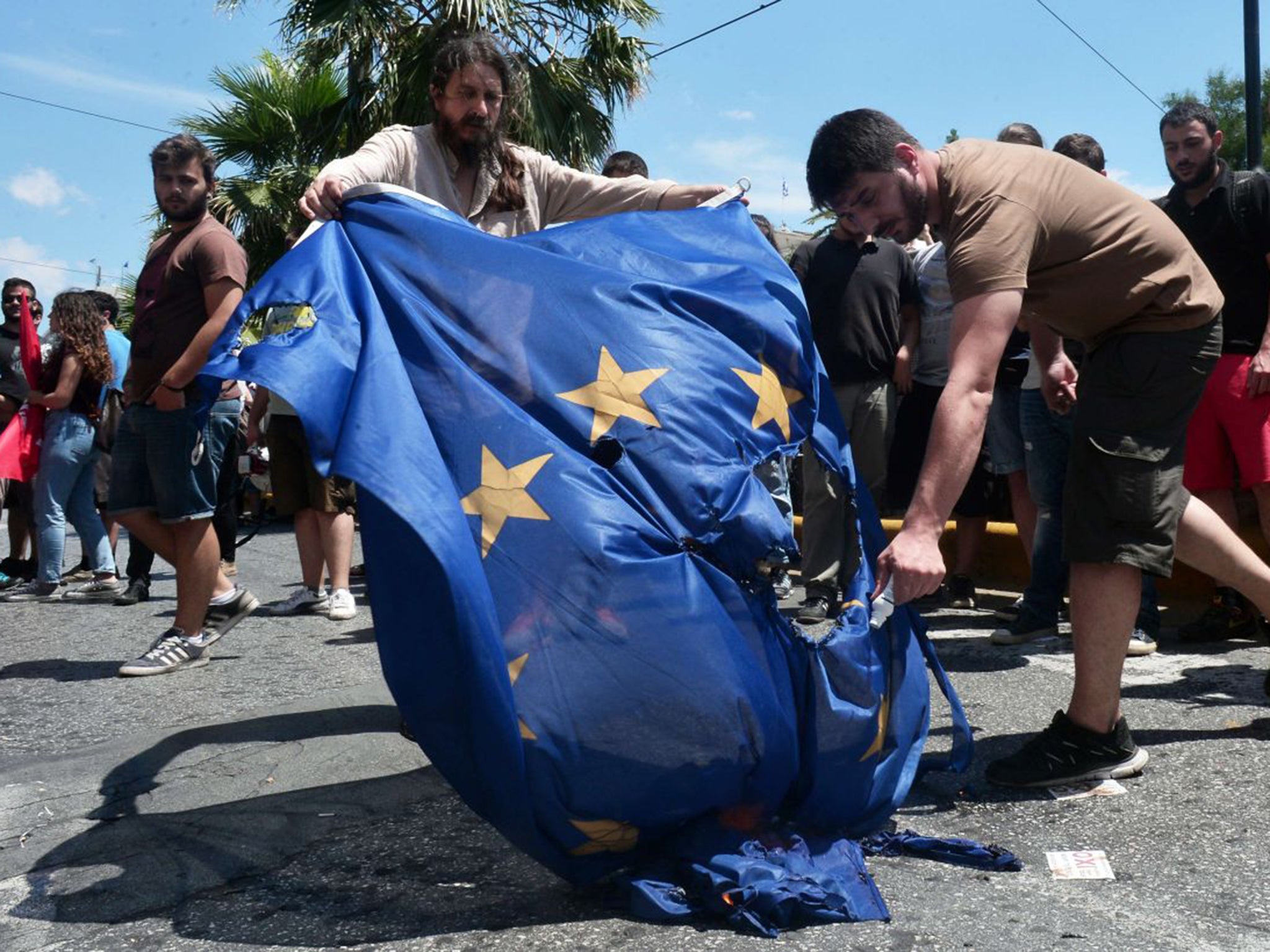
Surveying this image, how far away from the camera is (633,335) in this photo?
2.52 metres

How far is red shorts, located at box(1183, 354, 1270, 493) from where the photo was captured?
14.6 feet

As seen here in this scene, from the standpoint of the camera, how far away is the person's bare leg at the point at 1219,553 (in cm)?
345

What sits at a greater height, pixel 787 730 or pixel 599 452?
pixel 599 452

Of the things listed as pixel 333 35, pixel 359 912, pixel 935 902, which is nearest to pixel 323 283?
pixel 359 912

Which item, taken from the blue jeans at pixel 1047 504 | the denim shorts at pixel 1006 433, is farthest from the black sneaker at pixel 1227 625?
the denim shorts at pixel 1006 433

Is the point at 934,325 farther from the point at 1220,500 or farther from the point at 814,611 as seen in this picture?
the point at 1220,500

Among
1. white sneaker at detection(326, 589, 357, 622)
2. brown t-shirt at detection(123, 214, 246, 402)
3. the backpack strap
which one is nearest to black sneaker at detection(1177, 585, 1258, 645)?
the backpack strap

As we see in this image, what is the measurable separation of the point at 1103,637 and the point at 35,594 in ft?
20.5

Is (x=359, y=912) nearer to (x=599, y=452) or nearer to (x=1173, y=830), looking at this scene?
(x=599, y=452)

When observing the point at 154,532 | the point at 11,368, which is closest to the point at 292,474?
the point at 154,532

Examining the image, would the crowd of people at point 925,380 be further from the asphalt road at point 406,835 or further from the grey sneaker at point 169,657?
the asphalt road at point 406,835

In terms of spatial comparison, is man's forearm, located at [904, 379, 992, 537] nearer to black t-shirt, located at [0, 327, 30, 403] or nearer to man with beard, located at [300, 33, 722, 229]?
man with beard, located at [300, 33, 722, 229]

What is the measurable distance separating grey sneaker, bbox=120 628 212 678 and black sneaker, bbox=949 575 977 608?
10.8ft

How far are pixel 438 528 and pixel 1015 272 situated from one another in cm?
138
